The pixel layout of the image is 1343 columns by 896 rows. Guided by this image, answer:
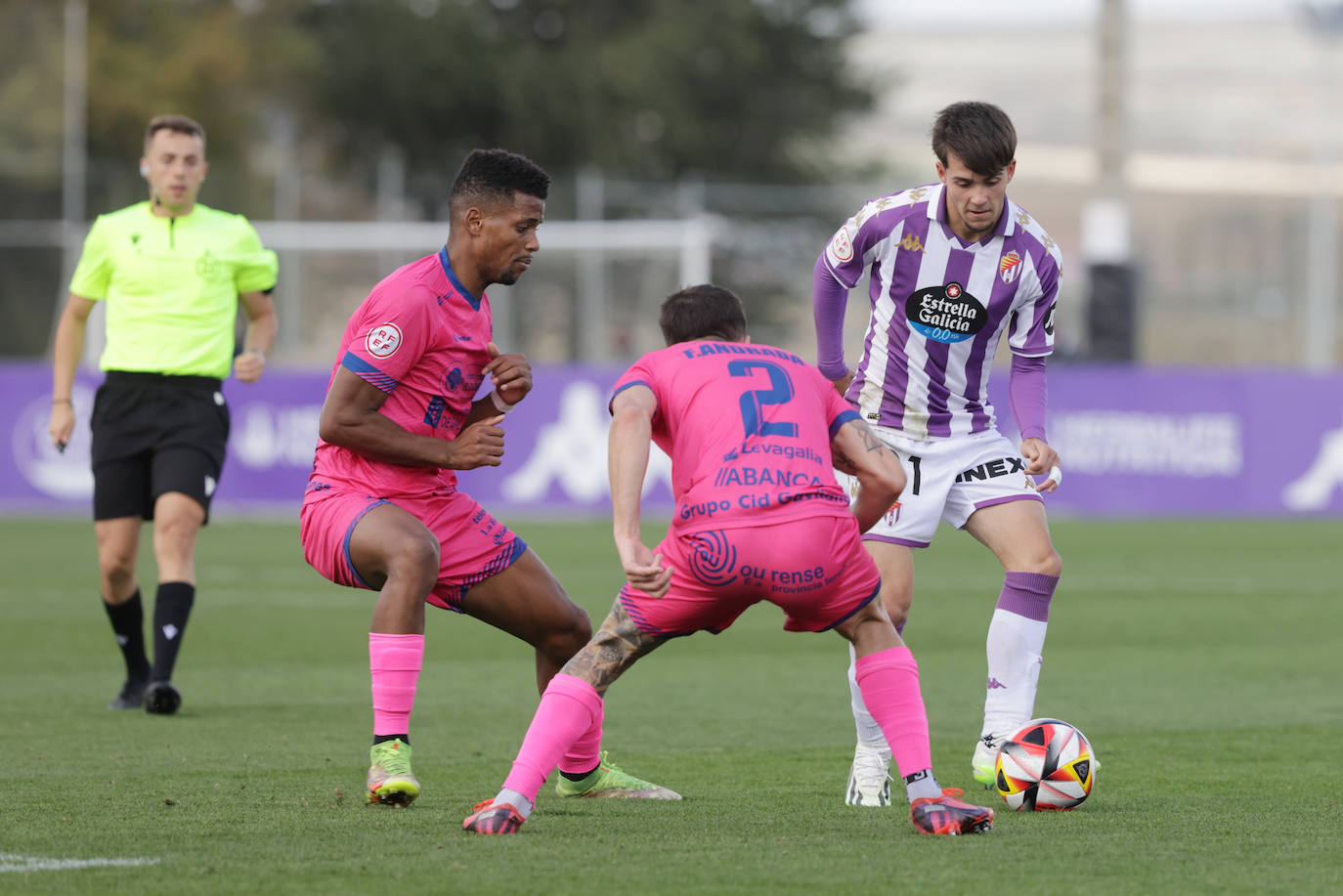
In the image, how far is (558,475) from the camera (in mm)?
20297

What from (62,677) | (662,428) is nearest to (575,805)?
(662,428)

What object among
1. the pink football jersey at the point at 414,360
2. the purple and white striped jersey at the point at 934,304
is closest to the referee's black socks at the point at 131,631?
the pink football jersey at the point at 414,360

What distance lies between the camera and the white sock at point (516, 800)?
17.0 ft

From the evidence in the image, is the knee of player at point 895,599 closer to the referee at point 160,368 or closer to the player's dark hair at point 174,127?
the referee at point 160,368

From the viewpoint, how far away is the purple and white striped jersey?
6367 mm

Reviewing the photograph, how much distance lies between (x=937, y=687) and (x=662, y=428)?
403cm

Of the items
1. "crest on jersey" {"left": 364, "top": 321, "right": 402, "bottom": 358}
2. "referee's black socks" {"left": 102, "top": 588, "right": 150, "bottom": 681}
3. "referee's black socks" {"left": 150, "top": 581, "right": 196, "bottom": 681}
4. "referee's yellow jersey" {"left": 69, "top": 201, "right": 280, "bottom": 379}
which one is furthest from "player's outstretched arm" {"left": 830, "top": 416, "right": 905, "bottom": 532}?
"referee's black socks" {"left": 102, "top": 588, "right": 150, "bottom": 681}

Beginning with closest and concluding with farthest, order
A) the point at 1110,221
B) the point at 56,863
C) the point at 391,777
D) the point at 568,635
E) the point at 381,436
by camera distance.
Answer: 1. the point at 56,863
2. the point at 391,777
3. the point at 381,436
4. the point at 568,635
5. the point at 1110,221

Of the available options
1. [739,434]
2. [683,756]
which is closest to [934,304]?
[739,434]

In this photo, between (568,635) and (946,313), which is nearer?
(568,635)

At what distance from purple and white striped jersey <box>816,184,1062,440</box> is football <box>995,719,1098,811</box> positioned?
111cm

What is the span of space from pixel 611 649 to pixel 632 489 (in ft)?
1.63

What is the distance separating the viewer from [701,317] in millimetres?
5516

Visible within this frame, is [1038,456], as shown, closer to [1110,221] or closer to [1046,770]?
[1046,770]
